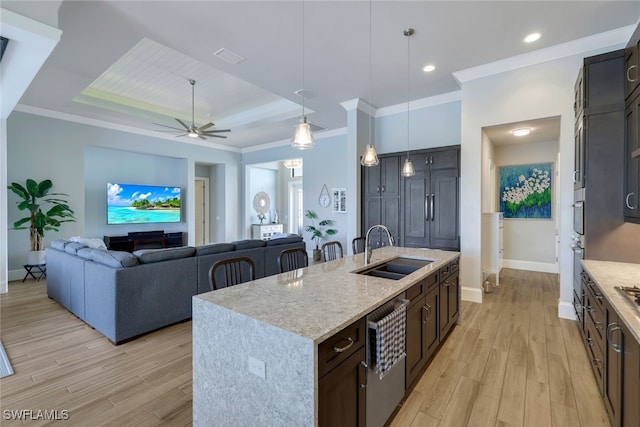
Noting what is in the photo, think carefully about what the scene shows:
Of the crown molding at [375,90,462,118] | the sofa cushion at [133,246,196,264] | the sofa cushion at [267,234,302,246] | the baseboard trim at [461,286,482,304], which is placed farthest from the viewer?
the crown molding at [375,90,462,118]

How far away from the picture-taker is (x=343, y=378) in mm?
1340

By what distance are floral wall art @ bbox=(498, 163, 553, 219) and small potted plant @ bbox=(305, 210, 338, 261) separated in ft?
12.8

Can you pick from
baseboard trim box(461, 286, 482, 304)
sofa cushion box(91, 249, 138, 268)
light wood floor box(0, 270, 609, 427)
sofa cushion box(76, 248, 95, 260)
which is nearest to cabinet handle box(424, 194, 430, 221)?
baseboard trim box(461, 286, 482, 304)

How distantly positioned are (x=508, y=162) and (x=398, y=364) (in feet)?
19.7

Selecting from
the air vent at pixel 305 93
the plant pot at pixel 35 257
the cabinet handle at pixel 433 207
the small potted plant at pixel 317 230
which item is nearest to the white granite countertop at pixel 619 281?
the cabinet handle at pixel 433 207

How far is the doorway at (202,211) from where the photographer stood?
9.30 metres

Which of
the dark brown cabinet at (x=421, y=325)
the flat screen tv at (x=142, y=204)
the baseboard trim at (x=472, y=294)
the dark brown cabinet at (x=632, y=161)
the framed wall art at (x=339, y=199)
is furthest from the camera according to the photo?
the framed wall art at (x=339, y=199)

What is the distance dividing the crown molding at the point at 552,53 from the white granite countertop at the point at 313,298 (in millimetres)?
3149

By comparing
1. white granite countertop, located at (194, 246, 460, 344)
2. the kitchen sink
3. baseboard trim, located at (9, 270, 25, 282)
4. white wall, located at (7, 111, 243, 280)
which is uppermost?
white wall, located at (7, 111, 243, 280)

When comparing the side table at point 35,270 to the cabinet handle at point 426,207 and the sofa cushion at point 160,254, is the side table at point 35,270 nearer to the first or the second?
the sofa cushion at point 160,254

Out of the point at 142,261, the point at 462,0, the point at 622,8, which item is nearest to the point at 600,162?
the point at 622,8

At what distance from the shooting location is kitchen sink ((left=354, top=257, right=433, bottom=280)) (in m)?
2.57

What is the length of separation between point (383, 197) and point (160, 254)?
3473 mm

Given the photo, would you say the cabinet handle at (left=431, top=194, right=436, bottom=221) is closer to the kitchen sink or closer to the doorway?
the kitchen sink
